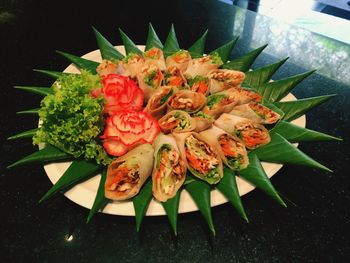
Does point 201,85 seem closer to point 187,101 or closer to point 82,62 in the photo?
point 187,101

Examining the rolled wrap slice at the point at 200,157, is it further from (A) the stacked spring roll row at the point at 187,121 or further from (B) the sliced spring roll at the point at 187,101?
(B) the sliced spring roll at the point at 187,101

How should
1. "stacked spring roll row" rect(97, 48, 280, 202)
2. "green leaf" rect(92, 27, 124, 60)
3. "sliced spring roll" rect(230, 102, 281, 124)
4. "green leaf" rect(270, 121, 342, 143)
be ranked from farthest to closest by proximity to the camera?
1. "green leaf" rect(92, 27, 124, 60)
2. "sliced spring roll" rect(230, 102, 281, 124)
3. "green leaf" rect(270, 121, 342, 143)
4. "stacked spring roll row" rect(97, 48, 280, 202)

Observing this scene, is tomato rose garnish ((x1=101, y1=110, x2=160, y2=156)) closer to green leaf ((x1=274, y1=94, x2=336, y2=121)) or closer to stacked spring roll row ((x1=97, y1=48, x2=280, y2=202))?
stacked spring roll row ((x1=97, y1=48, x2=280, y2=202))

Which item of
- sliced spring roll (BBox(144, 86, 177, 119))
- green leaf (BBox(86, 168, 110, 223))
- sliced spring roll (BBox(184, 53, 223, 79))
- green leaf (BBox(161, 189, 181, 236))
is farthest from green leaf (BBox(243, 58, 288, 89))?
green leaf (BBox(86, 168, 110, 223))

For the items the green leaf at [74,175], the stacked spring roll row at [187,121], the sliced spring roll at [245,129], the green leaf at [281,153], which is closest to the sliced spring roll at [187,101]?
the stacked spring roll row at [187,121]

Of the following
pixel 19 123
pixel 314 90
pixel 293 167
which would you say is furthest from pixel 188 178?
pixel 314 90

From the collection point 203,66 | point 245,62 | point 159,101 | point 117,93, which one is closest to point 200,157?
point 159,101
